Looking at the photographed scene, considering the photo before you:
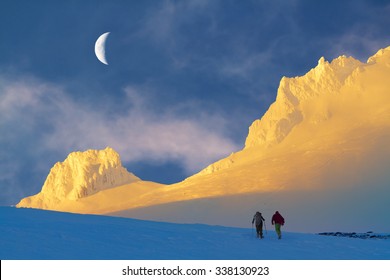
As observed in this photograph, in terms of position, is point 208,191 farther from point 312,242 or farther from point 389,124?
point 312,242

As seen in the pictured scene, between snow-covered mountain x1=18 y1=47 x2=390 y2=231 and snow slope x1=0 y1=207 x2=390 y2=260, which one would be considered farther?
snow-covered mountain x1=18 y1=47 x2=390 y2=231

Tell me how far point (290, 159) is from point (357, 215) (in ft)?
180

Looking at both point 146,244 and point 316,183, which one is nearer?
point 146,244

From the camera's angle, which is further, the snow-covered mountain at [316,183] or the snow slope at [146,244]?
the snow-covered mountain at [316,183]

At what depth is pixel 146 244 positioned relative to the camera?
73.5ft

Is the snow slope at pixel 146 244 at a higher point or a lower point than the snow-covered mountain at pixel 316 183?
lower

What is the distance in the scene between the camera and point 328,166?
146 m

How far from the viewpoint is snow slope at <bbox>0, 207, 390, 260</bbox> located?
62.5 feet

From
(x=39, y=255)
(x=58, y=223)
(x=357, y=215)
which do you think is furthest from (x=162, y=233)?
(x=357, y=215)

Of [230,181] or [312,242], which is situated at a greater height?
[230,181]

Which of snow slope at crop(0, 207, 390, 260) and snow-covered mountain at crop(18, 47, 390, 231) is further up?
snow-covered mountain at crop(18, 47, 390, 231)

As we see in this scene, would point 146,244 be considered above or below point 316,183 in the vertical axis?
below

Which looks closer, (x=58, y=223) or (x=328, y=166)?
(x=58, y=223)

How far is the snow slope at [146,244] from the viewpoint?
1905cm
